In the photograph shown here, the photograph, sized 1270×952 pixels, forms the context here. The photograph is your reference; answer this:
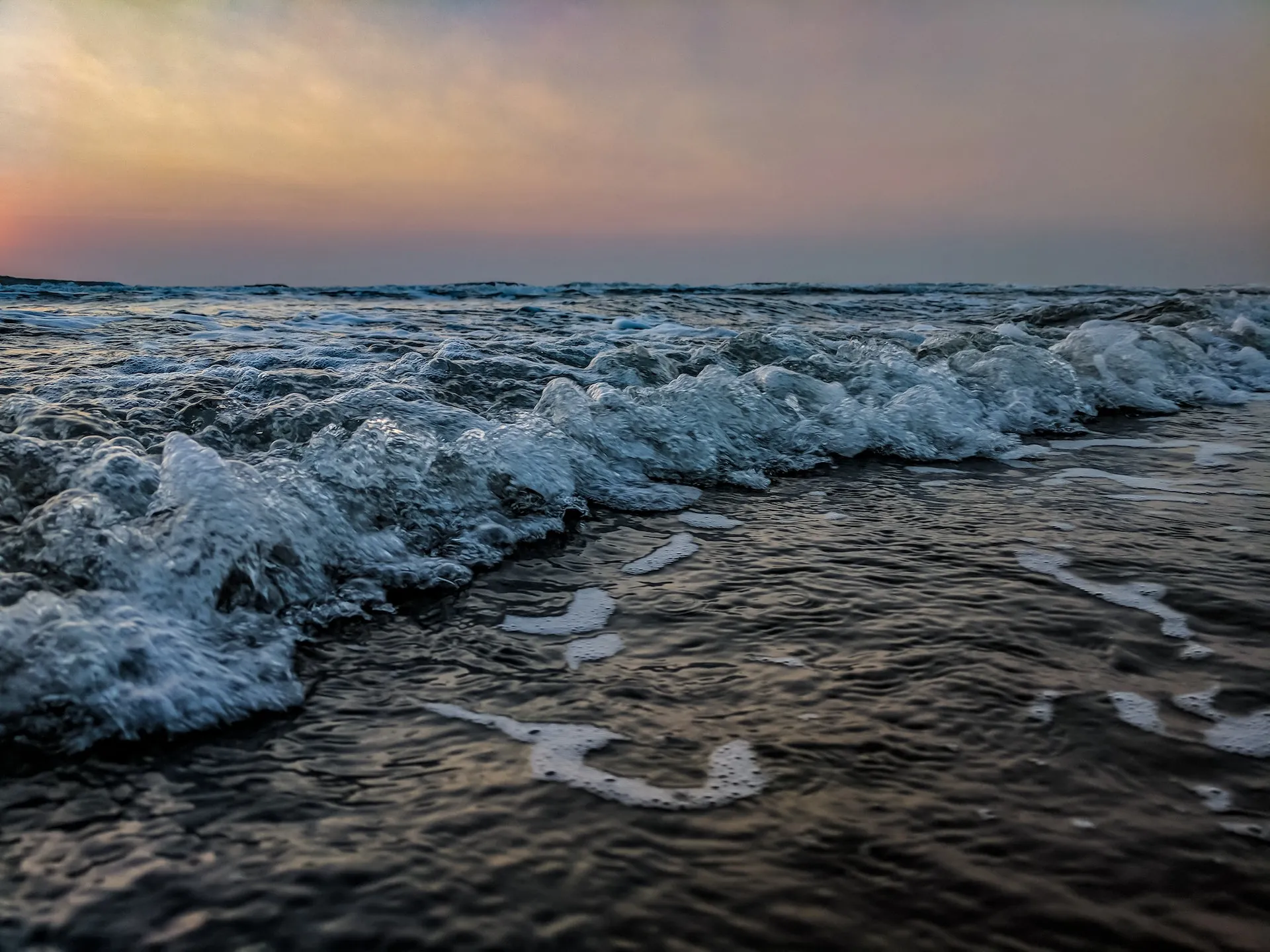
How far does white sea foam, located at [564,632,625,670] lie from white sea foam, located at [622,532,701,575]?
684 mm

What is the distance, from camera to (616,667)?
2.69 meters

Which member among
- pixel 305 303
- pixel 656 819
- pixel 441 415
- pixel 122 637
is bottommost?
pixel 656 819

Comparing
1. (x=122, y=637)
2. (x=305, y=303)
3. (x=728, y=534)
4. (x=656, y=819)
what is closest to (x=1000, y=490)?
(x=728, y=534)

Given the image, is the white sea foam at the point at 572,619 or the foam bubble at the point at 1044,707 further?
the white sea foam at the point at 572,619

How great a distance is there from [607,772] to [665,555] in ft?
5.65

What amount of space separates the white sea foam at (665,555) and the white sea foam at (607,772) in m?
1.29

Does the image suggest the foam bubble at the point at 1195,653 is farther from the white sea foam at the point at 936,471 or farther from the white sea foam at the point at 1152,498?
the white sea foam at the point at 936,471

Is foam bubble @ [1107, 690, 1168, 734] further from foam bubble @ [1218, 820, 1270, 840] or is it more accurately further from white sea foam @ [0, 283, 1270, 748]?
white sea foam @ [0, 283, 1270, 748]

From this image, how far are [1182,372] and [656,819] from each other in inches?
352

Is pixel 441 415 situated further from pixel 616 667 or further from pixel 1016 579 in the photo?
pixel 1016 579

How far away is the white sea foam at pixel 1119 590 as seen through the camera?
2.93 metres

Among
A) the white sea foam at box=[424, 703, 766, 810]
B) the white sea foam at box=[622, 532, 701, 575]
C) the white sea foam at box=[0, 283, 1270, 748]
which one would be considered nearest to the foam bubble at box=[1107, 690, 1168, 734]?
the white sea foam at box=[424, 703, 766, 810]

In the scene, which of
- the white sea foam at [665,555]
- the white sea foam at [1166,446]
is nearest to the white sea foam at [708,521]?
the white sea foam at [665,555]

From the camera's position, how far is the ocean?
1680 millimetres
